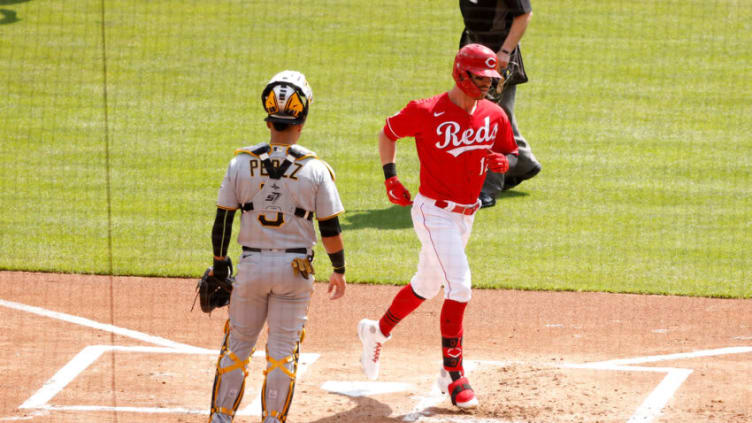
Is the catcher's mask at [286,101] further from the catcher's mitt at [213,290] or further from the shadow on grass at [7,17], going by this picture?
the shadow on grass at [7,17]

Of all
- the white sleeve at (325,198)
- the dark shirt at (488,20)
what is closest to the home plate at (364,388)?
the white sleeve at (325,198)

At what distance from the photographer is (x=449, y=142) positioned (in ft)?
19.3

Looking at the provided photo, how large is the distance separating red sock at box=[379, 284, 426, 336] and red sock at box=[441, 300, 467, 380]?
340 mm

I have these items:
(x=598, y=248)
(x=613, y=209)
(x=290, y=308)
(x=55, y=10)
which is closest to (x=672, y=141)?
(x=613, y=209)

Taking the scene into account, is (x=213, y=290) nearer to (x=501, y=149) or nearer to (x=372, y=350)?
(x=372, y=350)

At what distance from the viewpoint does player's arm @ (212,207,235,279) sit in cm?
500

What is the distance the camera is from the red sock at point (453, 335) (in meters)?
5.80

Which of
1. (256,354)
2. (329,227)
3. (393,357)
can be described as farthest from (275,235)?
(393,357)

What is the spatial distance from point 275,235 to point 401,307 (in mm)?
1412

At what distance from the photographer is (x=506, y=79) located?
381 inches

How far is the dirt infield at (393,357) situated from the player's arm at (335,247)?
0.89m

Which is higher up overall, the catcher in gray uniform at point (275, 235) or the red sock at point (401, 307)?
the catcher in gray uniform at point (275, 235)

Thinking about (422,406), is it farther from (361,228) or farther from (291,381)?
(361,228)

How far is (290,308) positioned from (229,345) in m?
0.35
